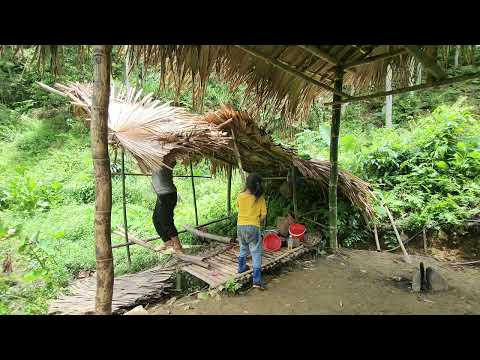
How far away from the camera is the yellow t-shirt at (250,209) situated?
4277 mm

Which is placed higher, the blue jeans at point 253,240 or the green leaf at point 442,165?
the green leaf at point 442,165

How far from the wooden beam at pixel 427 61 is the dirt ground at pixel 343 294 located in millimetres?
2606

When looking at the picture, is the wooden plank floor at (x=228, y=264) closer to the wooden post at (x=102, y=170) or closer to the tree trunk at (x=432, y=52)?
the wooden post at (x=102, y=170)

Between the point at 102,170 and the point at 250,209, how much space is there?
2419 mm

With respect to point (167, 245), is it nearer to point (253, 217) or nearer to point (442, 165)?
point (253, 217)

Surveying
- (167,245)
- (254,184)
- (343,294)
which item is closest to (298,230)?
(343,294)

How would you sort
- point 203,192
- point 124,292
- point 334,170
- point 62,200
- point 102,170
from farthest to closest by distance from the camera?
point 203,192
point 62,200
point 334,170
point 124,292
point 102,170

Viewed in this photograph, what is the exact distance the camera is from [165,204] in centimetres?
510

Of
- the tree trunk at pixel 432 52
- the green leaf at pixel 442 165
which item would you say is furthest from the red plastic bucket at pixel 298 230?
the green leaf at pixel 442 165

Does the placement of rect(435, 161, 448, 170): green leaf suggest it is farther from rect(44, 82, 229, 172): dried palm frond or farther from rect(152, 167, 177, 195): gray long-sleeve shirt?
rect(152, 167, 177, 195): gray long-sleeve shirt

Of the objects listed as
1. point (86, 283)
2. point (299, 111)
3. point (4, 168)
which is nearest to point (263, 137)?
point (299, 111)

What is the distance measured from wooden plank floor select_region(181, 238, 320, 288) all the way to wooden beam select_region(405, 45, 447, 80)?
3.06 meters

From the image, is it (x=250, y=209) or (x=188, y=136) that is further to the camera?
(x=188, y=136)

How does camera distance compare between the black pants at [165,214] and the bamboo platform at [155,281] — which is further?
the black pants at [165,214]
